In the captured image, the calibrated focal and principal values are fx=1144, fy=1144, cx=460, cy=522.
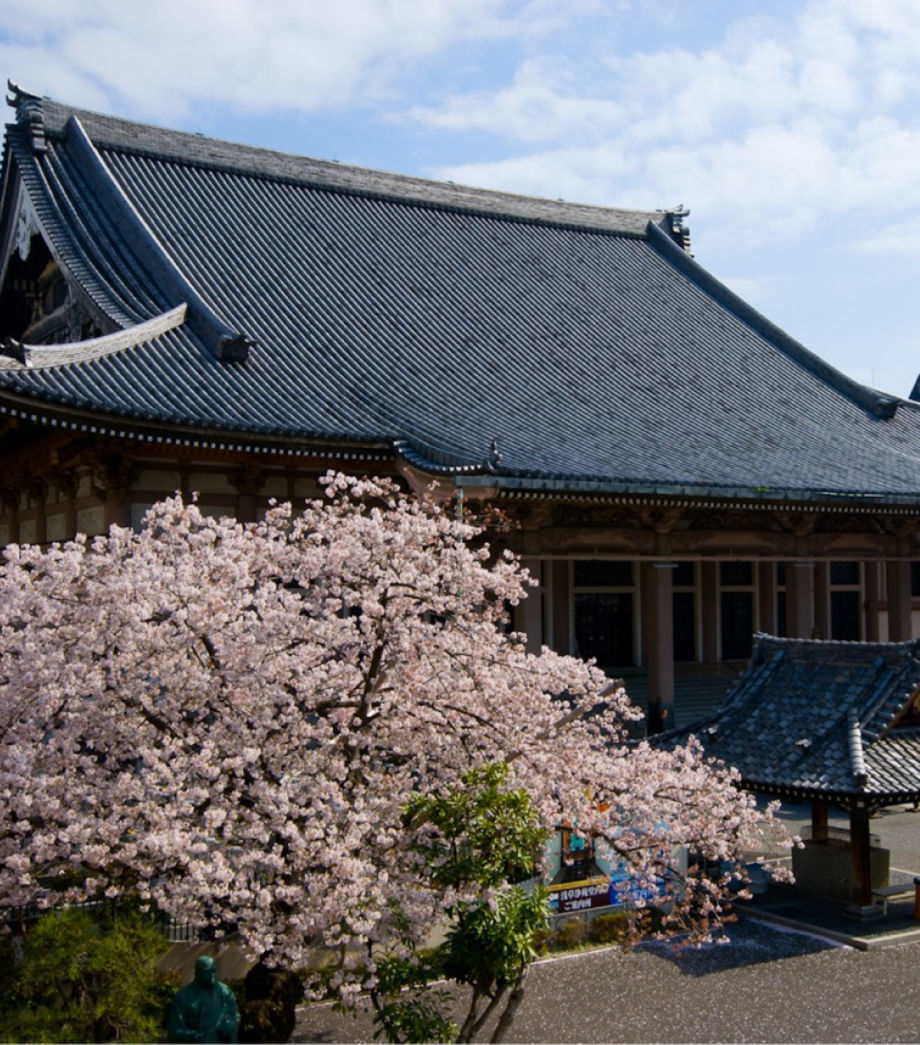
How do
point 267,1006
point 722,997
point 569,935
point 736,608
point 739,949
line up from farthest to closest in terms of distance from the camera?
point 736,608
point 569,935
point 739,949
point 722,997
point 267,1006

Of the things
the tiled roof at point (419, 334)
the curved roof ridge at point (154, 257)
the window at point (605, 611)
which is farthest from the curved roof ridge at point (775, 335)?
the curved roof ridge at point (154, 257)

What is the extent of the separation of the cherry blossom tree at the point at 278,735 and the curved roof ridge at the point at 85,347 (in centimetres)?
578

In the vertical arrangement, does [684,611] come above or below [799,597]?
below

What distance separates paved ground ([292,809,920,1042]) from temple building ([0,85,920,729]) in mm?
6667

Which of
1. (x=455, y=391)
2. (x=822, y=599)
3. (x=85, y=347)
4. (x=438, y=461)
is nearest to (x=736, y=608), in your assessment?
(x=822, y=599)

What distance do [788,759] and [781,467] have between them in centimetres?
863

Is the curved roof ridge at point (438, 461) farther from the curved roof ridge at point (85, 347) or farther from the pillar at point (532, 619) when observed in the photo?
the curved roof ridge at point (85, 347)

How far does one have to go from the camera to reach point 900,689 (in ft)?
42.9

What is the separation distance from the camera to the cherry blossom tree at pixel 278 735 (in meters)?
8.09

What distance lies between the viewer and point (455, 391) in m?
20.3

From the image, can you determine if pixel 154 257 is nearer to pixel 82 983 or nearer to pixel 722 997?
pixel 82 983

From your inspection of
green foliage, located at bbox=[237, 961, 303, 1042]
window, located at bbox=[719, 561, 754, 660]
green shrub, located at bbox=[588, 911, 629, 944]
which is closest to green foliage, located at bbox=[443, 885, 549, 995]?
green foliage, located at bbox=[237, 961, 303, 1042]

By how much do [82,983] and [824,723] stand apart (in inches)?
338

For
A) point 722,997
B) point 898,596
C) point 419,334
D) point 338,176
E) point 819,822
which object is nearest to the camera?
point 722,997
